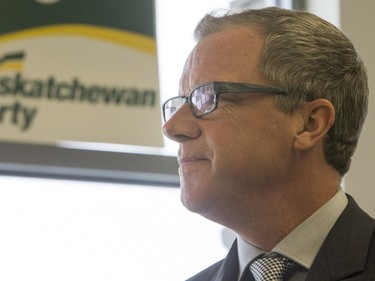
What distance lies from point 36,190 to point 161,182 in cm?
41

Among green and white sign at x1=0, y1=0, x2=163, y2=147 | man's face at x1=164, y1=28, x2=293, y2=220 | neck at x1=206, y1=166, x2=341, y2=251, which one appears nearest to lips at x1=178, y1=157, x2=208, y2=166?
man's face at x1=164, y1=28, x2=293, y2=220

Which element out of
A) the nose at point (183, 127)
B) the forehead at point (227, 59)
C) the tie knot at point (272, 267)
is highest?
the forehead at point (227, 59)

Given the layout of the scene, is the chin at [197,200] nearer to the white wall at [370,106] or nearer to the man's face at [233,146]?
the man's face at [233,146]

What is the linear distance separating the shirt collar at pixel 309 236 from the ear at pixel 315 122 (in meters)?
0.13

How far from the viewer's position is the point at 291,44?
6.73 ft

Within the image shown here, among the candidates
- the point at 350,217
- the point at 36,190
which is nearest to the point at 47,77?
the point at 36,190

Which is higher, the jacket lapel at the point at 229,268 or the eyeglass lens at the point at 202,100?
the eyeglass lens at the point at 202,100

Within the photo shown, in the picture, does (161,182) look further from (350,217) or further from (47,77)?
(350,217)

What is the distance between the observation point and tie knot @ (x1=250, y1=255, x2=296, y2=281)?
1907mm

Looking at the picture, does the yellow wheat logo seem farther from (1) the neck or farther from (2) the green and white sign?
Result: (1) the neck

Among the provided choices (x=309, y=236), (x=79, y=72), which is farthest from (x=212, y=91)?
(x=79, y=72)

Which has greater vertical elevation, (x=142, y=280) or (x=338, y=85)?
(x=338, y=85)

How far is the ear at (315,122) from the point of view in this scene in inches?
79.9

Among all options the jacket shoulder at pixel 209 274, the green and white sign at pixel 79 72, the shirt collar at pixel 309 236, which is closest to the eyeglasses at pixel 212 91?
the shirt collar at pixel 309 236
